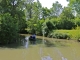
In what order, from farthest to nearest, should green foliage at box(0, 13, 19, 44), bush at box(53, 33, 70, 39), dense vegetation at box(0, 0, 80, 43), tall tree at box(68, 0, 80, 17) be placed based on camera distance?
tall tree at box(68, 0, 80, 17)
bush at box(53, 33, 70, 39)
dense vegetation at box(0, 0, 80, 43)
green foliage at box(0, 13, 19, 44)

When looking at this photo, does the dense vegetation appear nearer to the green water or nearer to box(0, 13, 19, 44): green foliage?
box(0, 13, 19, 44): green foliage

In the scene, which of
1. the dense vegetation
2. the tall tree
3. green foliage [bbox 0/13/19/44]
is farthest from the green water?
the tall tree

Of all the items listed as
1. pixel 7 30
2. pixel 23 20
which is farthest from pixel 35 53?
pixel 23 20

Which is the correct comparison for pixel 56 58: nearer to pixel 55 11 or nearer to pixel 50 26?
pixel 50 26

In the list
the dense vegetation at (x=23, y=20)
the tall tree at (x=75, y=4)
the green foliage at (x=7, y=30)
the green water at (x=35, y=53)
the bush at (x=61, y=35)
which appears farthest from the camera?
the tall tree at (x=75, y=4)

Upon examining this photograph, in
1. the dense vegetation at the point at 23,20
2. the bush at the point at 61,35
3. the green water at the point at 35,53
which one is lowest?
the green water at the point at 35,53

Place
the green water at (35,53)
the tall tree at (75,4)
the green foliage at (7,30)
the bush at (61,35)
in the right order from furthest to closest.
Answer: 1. the tall tree at (75,4)
2. the bush at (61,35)
3. the green foliage at (7,30)
4. the green water at (35,53)

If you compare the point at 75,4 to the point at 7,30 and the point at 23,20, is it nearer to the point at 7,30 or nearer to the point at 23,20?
the point at 23,20

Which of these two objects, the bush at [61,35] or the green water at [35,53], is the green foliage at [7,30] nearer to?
the green water at [35,53]

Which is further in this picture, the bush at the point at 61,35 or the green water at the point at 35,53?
the bush at the point at 61,35

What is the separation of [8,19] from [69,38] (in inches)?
567

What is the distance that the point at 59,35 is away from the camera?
3978 centimetres

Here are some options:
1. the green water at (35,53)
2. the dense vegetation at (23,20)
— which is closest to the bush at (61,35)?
the dense vegetation at (23,20)

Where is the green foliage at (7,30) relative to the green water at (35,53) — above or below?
above
